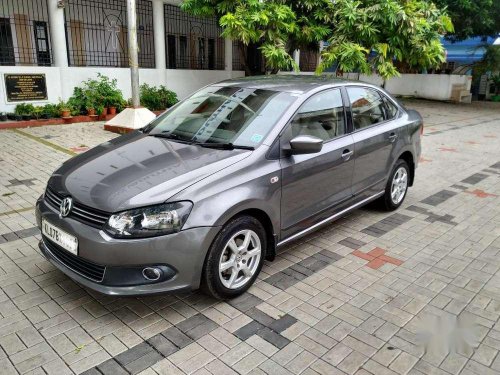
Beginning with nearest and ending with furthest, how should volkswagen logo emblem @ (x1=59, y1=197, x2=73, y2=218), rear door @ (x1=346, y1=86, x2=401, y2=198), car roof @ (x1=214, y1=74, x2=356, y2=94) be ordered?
1. volkswagen logo emblem @ (x1=59, y1=197, x2=73, y2=218)
2. car roof @ (x1=214, y1=74, x2=356, y2=94)
3. rear door @ (x1=346, y1=86, x2=401, y2=198)

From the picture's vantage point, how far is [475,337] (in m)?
3.03

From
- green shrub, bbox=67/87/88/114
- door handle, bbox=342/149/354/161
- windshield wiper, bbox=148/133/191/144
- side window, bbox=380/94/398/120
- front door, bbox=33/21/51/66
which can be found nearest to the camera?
windshield wiper, bbox=148/133/191/144

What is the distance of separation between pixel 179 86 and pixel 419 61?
286 inches

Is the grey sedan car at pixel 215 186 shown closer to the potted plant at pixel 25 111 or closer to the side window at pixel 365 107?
the side window at pixel 365 107

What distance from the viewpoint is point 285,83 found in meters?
4.22

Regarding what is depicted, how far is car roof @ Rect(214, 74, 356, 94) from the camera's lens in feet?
13.4

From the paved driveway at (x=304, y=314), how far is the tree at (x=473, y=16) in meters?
12.4

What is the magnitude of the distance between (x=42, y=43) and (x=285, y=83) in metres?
10.9

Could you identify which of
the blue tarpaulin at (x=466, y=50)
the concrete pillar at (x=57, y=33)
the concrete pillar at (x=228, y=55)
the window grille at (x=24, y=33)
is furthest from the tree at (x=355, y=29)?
the blue tarpaulin at (x=466, y=50)

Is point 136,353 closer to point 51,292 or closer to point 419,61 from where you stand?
point 51,292

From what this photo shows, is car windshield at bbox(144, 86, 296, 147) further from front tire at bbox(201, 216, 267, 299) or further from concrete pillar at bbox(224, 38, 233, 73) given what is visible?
concrete pillar at bbox(224, 38, 233, 73)

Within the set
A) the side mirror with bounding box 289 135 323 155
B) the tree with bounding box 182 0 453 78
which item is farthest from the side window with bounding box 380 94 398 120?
the tree with bounding box 182 0 453 78

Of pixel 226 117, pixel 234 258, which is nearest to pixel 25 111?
pixel 226 117

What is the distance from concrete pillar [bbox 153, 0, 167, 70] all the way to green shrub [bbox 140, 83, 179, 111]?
0.82m
